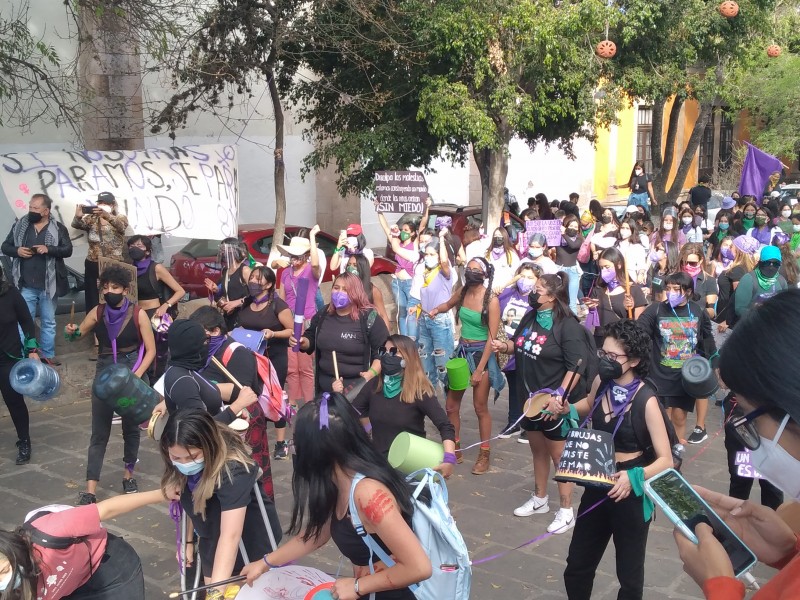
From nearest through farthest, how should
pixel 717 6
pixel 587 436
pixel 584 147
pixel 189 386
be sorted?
pixel 587 436
pixel 189 386
pixel 717 6
pixel 584 147

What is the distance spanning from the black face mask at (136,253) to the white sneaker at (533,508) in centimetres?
424

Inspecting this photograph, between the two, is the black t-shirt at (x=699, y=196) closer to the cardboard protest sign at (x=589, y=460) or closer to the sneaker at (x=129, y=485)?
the sneaker at (x=129, y=485)

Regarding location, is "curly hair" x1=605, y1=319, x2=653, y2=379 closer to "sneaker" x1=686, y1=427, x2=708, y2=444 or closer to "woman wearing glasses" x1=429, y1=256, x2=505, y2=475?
"woman wearing glasses" x1=429, y1=256, x2=505, y2=475

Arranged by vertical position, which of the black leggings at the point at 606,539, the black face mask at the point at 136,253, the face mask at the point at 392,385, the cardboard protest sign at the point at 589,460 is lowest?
→ the black leggings at the point at 606,539

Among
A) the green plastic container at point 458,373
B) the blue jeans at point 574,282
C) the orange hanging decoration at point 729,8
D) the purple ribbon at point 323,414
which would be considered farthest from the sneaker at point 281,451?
the orange hanging decoration at point 729,8

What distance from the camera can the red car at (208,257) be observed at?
43.0 feet

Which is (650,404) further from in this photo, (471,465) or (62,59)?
(62,59)

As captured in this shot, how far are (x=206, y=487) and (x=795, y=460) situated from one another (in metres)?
2.44

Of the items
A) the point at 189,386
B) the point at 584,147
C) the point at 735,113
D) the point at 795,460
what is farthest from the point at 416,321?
the point at 735,113

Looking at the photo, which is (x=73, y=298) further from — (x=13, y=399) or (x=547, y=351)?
(x=547, y=351)

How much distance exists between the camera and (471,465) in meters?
7.65

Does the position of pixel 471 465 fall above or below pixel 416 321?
below

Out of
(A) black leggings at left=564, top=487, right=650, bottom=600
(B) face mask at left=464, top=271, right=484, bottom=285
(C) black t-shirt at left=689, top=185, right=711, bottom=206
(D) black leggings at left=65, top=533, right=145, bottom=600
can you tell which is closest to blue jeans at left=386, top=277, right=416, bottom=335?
(B) face mask at left=464, top=271, right=484, bottom=285

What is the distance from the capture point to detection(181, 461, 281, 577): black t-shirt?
12.2 ft
